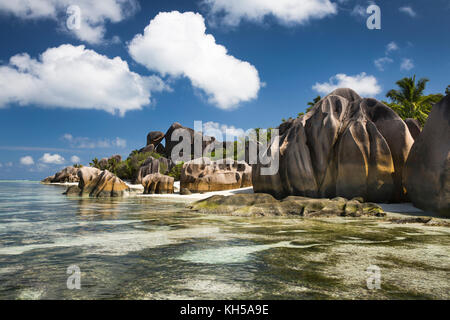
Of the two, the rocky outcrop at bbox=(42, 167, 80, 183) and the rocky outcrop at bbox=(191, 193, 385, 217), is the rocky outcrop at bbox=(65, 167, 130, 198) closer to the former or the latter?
the rocky outcrop at bbox=(191, 193, 385, 217)

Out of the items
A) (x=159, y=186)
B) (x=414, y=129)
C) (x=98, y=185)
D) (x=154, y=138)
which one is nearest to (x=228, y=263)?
(x=414, y=129)

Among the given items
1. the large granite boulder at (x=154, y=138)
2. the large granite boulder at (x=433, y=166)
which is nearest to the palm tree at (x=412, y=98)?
the large granite boulder at (x=433, y=166)

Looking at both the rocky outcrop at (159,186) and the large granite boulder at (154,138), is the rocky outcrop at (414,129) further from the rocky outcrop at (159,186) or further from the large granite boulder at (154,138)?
the large granite boulder at (154,138)

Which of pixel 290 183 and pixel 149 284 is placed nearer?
pixel 149 284

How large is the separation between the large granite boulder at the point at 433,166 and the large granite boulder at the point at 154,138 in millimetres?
65443

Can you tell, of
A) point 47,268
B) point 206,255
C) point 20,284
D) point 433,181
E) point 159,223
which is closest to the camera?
point 20,284

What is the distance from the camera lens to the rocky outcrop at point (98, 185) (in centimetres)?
2388

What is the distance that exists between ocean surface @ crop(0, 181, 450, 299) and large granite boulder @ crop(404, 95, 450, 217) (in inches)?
107

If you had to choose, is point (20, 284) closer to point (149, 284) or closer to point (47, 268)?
point (47, 268)

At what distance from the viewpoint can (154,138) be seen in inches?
2867

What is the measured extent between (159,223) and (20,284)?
19.4 feet

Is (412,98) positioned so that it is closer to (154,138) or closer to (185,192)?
(185,192)
